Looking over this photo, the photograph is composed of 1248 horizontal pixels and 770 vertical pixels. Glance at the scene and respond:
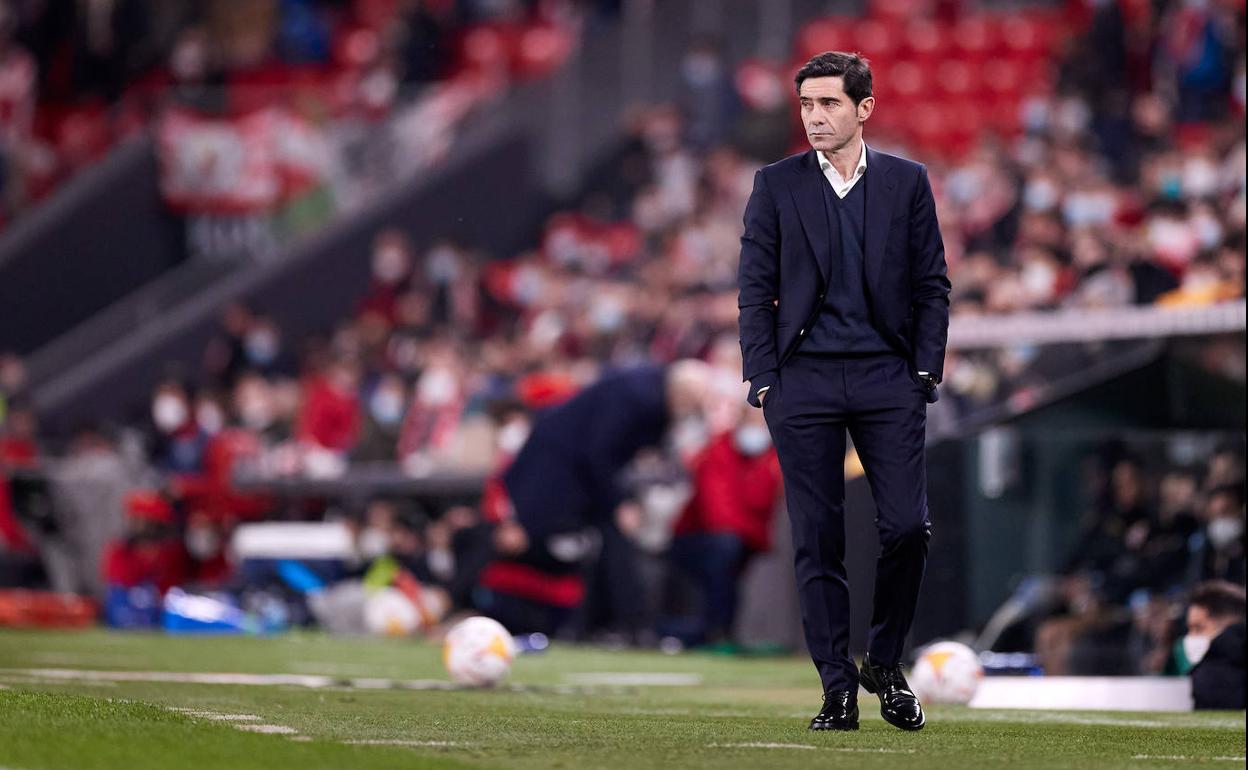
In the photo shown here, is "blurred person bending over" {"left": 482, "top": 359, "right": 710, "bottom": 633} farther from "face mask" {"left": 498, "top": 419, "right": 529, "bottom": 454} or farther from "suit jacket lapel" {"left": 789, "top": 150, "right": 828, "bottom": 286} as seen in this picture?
"suit jacket lapel" {"left": 789, "top": 150, "right": 828, "bottom": 286}

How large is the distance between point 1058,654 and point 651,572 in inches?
186

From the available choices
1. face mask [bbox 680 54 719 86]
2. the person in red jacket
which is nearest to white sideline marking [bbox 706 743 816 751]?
the person in red jacket

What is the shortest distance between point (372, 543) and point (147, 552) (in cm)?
205

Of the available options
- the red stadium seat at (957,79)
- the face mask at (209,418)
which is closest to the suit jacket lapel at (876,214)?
the face mask at (209,418)

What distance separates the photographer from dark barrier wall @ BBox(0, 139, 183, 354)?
23344 millimetres

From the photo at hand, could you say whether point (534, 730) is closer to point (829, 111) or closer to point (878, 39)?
point (829, 111)

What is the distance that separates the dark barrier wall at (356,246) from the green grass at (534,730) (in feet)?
40.6

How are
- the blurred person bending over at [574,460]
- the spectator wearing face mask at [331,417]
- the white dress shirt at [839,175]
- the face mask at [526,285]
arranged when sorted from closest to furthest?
the white dress shirt at [839,175], the blurred person bending over at [574,460], the spectator wearing face mask at [331,417], the face mask at [526,285]

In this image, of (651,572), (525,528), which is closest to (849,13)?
(651,572)

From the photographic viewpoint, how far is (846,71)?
601 centimetres

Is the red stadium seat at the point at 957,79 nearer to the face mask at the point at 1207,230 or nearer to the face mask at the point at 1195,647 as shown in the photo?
the face mask at the point at 1207,230

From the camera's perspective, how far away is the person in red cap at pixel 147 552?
16.5 m

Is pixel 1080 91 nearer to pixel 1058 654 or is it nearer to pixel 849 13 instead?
pixel 849 13

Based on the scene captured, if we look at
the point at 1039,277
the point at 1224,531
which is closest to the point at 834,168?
the point at 1224,531
